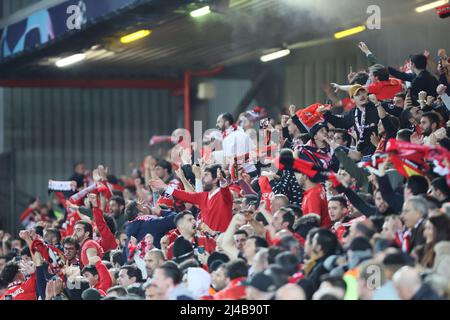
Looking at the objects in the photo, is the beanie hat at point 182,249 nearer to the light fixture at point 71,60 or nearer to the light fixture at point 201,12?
the light fixture at point 201,12

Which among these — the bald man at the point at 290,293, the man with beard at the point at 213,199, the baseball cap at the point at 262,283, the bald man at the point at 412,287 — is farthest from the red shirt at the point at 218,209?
the bald man at the point at 412,287

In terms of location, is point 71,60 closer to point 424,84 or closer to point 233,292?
point 424,84

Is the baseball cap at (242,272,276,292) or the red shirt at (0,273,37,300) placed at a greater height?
the baseball cap at (242,272,276,292)

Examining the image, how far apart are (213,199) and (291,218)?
1866 millimetres

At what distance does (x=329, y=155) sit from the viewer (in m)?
11.0

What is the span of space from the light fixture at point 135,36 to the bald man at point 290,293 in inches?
409

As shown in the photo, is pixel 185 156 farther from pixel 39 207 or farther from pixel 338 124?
pixel 39 207

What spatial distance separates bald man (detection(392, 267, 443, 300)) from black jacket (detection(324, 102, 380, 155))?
4.25 metres

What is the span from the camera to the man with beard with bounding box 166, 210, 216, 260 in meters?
10.1

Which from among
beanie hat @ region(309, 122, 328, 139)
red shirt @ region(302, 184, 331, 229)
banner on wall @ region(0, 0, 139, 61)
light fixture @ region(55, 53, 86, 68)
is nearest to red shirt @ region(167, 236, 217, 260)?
red shirt @ region(302, 184, 331, 229)

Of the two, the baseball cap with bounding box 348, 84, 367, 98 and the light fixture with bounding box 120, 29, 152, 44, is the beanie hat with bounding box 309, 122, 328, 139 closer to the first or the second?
the baseball cap with bounding box 348, 84, 367, 98

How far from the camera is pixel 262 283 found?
7.76 m
